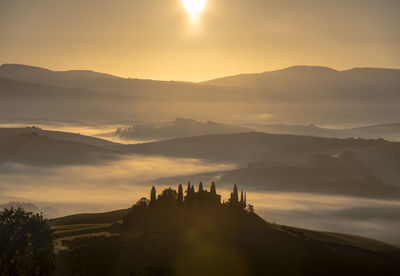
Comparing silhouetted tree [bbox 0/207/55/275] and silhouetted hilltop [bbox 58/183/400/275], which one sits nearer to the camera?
silhouetted tree [bbox 0/207/55/275]

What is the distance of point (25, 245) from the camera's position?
89.5m

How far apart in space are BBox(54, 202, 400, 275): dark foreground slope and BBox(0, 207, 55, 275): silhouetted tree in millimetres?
5203

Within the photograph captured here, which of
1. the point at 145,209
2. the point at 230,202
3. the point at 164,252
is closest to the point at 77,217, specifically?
the point at 145,209

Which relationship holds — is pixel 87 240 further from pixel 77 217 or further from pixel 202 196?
pixel 77 217

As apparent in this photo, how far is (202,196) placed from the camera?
13112 centimetres

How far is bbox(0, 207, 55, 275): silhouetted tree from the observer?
8462cm

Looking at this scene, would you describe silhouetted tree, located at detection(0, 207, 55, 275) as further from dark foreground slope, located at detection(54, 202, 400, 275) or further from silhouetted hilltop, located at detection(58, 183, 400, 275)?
silhouetted hilltop, located at detection(58, 183, 400, 275)

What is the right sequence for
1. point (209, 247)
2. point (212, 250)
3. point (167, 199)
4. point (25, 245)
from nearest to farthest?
point (25, 245) < point (212, 250) < point (209, 247) < point (167, 199)

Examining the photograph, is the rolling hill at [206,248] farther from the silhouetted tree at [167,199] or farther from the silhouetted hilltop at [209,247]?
the silhouetted tree at [167,199]

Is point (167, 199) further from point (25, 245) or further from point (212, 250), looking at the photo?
point (25, 245)

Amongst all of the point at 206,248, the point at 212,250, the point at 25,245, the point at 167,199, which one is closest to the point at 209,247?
the point at 206,248

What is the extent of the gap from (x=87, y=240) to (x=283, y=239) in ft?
150

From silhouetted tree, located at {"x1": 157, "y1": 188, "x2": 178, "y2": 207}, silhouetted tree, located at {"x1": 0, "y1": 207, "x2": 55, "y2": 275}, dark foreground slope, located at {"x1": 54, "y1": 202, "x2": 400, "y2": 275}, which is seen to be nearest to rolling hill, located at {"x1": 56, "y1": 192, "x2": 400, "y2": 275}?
dark foreground slope, located at {"x1": 54, "y1": 202, "x2": 400, "y2": 275}

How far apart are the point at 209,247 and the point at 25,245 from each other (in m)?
39.3
